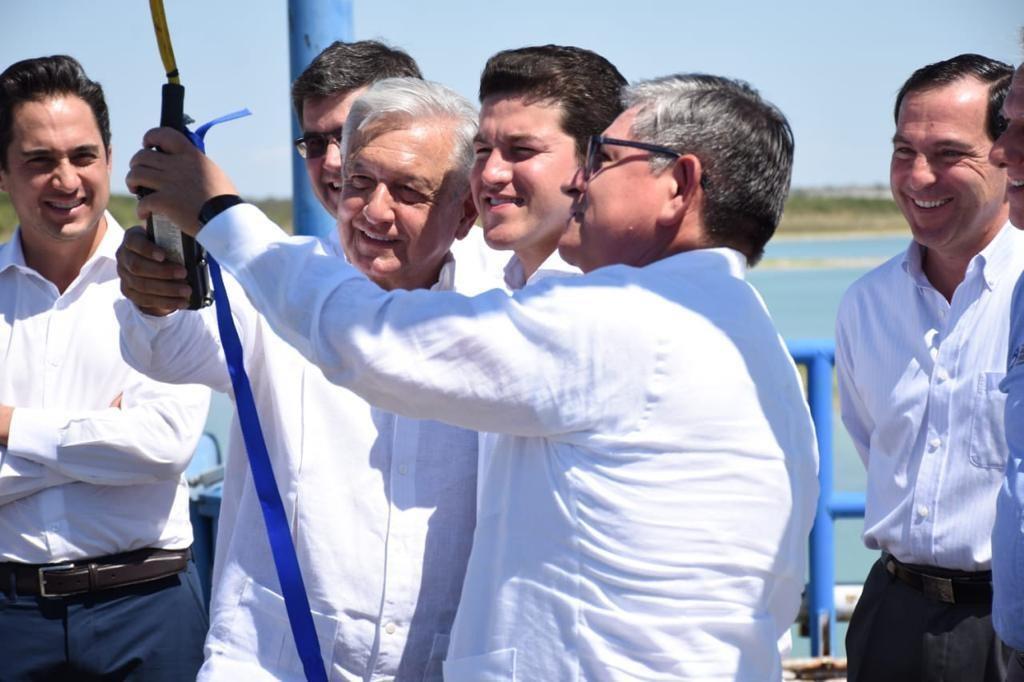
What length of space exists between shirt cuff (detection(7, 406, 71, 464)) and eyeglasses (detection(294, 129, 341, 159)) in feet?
3.65

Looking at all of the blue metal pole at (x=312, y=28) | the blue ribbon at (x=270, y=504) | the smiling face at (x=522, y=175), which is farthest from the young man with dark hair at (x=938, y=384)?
the blue metal pole at (x=312, y=28)

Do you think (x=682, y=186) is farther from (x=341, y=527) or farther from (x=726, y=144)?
(x=341, y=527)

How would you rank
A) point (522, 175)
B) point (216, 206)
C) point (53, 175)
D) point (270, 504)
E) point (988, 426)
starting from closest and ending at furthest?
1. point (216, 206)
2. point (270, 504)
3. point (522, 175)
4. point (988, 426)
5. point (53, 175)

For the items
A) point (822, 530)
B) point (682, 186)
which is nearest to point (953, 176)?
point (682, 186)

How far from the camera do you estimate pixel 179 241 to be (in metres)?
2.35

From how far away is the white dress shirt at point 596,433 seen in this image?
190 centimetres

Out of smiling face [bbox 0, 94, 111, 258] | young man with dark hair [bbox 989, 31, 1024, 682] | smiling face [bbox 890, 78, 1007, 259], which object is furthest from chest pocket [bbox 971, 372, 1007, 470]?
smiling face [bbox 0, 94, 111, 258]

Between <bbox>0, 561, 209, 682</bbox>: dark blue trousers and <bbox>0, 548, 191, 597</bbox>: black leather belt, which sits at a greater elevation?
<bbox>0, 548, 191, 597</bbox>: black leather belt

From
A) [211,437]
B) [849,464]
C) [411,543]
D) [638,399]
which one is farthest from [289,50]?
[849,464]

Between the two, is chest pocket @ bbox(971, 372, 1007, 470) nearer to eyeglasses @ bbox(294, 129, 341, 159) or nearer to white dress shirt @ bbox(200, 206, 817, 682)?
white dress shirt @ bbox(200, 206, 817, 682)

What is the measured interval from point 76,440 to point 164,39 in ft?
5.24

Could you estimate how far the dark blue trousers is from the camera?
355 cm

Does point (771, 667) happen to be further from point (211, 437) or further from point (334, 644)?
point (211, 437)

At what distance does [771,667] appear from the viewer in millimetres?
2146
